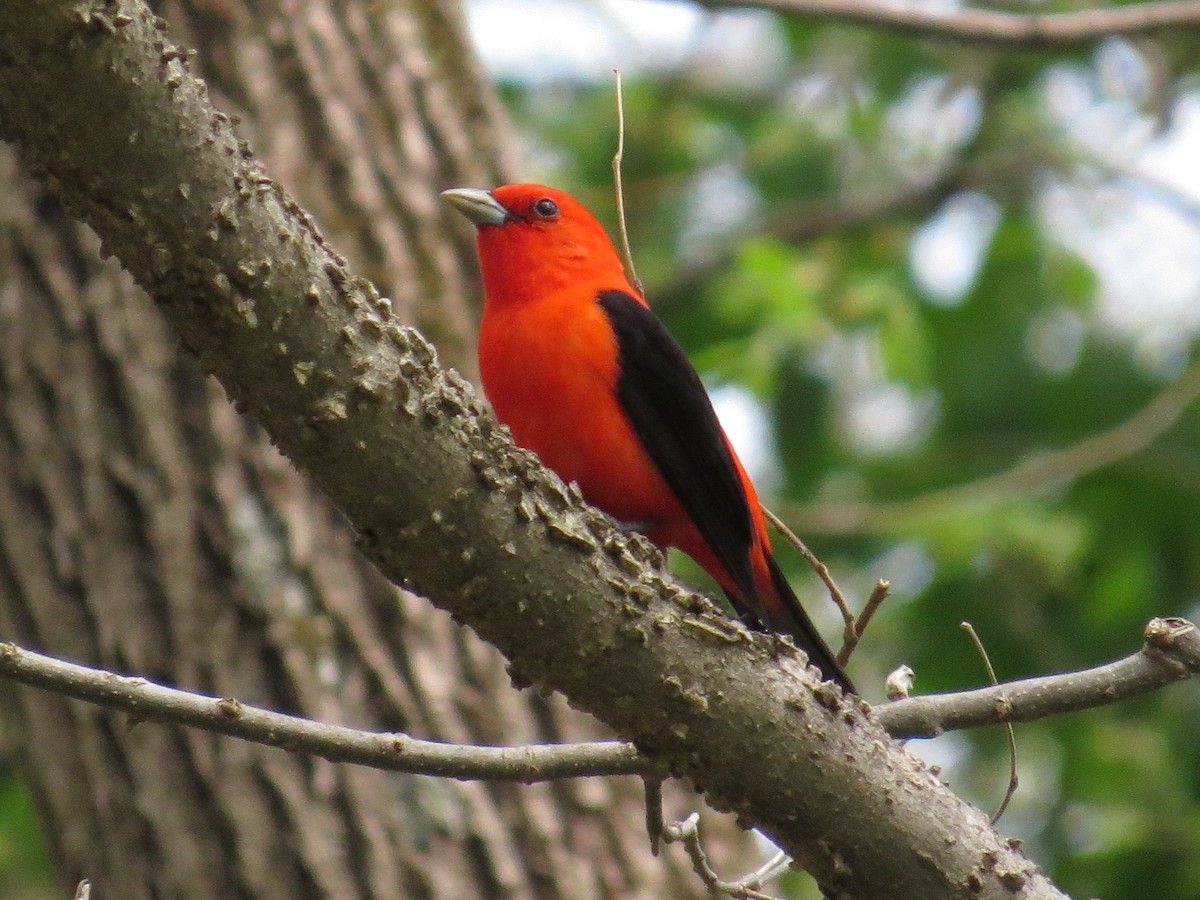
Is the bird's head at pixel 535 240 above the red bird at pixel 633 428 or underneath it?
above

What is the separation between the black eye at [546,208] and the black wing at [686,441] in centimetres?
78

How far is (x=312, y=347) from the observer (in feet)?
7.60

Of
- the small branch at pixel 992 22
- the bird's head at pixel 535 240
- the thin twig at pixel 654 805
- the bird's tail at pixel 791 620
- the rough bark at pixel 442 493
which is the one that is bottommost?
the thin twig at pixel 654 805

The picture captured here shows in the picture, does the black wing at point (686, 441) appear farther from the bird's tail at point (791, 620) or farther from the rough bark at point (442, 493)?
the rough bark at point (442, 493)

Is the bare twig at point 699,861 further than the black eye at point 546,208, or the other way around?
the black eye at point 546,208

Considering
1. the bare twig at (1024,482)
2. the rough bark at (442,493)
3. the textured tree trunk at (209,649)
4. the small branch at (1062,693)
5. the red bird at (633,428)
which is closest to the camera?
the rough bark at (442,493)

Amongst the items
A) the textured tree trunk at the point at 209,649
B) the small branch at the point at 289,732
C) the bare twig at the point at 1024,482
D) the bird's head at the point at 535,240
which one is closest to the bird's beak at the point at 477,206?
the bird's head at the point at 535,240

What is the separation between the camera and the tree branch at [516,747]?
7.79 feet

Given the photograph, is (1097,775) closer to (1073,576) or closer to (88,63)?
(1073,576)

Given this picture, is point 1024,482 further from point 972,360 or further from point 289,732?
point 289,732

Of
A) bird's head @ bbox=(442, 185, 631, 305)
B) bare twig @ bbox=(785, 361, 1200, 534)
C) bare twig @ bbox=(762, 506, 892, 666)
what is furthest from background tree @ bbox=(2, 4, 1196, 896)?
bare twig @ bbox=(762, 506, 892, 666)

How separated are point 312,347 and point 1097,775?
5619mm

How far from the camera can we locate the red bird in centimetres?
414

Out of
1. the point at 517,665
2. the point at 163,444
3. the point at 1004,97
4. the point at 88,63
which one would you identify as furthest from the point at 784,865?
the point at 1004,97
